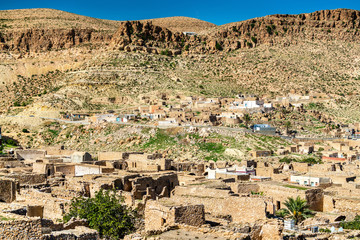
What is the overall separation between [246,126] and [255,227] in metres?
43.7

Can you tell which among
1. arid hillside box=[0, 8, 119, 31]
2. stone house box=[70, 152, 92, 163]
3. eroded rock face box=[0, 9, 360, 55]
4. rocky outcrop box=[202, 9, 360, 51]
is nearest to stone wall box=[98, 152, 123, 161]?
stone house box=[70, 152, 92, 163]

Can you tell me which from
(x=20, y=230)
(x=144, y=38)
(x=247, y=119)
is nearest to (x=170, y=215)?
(x=20, y=230)

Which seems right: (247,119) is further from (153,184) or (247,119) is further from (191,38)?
(191,38)

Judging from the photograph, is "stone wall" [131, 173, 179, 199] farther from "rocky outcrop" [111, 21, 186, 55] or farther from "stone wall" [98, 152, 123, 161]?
"rocky outcrop" [111, 21, 186, 55]

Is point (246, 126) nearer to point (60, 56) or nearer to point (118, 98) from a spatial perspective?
point (118, 98)

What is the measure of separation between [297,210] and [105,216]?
827cm

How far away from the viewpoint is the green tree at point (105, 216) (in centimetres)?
1373

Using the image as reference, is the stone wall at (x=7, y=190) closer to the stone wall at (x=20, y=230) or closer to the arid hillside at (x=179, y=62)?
the stone wall at (x=20, y=230)

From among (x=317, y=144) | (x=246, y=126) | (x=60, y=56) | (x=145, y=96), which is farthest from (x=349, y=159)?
(x=60, y=56)

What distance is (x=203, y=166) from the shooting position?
3484cm

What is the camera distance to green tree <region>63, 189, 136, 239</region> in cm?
1373

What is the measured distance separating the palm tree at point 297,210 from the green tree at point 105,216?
22.1 feet

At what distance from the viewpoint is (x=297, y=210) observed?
752 inches

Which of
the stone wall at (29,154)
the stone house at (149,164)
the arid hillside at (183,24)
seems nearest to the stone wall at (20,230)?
the stone house at (149,164)
